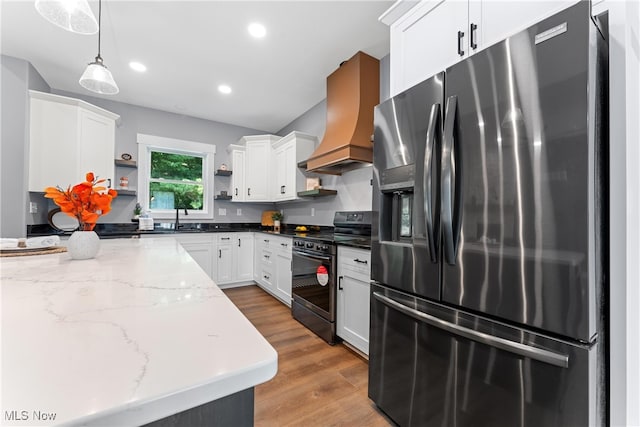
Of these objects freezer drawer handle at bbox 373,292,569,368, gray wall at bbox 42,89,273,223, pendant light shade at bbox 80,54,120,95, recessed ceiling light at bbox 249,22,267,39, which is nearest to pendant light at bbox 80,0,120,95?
pendant light shade at bbox 80,54,120,95

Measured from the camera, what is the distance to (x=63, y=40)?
256 centimetres

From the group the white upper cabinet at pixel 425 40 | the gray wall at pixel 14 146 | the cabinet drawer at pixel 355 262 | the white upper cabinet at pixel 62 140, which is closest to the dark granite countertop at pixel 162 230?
the cabinet drawer at pixel 355 262

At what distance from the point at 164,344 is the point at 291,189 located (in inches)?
138

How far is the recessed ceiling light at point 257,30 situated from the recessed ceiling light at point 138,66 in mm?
1454

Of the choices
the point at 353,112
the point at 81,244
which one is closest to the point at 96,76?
the point at 81,244

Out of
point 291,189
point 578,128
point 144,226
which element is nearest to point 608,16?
point 578,128

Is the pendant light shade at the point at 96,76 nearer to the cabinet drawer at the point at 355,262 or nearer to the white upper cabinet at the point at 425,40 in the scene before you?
the white upper cabinet at the point at 425,40

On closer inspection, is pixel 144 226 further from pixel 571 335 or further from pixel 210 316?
pixel 571 335

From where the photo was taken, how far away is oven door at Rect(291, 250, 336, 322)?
2387 mm

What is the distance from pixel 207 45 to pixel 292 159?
5.52 ft

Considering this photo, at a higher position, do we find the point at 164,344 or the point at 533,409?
the point at 164,344

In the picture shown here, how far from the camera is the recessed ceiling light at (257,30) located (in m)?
2.34

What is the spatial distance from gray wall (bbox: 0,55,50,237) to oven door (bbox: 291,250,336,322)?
295 centimetres

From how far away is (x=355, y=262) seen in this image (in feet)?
7.04
